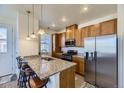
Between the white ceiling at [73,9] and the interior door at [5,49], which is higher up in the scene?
the white ceiling at [73,9]

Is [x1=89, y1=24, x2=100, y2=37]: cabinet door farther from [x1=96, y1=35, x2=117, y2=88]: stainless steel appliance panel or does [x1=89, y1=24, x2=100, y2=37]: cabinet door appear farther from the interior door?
the interior door

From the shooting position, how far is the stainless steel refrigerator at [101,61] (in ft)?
9.81

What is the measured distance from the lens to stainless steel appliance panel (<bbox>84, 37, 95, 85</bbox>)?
12.0ft

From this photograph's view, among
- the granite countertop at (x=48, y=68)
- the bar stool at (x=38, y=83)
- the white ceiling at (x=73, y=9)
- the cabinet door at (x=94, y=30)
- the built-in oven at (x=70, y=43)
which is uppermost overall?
the white ceiling at (x=73, y=9)

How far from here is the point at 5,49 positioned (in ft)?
15.9

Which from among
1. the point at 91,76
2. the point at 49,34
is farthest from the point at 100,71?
the point at 49,34

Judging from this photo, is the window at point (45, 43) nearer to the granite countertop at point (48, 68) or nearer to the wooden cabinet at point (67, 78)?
the granite countertop at point (48, 68)

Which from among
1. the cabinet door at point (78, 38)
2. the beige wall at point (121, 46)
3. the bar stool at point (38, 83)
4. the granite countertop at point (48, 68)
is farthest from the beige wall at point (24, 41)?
the beige wall at point (121, 46)

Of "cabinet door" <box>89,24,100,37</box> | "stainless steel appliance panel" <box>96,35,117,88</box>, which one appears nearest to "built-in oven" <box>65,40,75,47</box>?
"cabinet door" <box>89,24,100,37</box>

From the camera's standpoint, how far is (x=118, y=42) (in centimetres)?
292

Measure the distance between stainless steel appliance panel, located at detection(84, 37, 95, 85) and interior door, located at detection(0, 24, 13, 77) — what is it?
10.6 ft

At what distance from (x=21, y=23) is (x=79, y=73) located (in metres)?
3.13

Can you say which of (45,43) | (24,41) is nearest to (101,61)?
(24,41)

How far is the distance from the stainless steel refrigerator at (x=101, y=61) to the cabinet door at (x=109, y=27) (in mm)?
744
